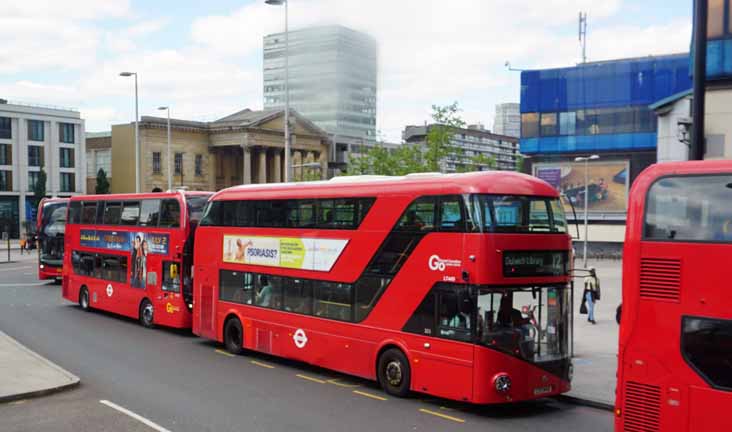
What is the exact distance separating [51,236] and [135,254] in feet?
47.6

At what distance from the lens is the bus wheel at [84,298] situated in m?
27.2

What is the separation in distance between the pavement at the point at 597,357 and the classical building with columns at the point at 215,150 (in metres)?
56.5

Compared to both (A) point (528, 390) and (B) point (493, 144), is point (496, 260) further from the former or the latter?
(B) point (493, 144)

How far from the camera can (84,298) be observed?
27.4 meters

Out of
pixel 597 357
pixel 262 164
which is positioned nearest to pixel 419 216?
pixel 597 357

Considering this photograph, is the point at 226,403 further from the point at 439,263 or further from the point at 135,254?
the point at 135,254

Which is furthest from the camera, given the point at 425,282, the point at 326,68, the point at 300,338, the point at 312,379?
the point at 326,68

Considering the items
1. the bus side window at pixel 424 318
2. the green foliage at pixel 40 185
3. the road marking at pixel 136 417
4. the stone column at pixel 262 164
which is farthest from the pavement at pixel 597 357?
the stone column at pixel 262 164

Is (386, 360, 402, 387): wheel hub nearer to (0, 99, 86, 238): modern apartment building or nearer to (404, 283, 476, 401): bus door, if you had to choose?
(404, 283, 476, 401): bus door

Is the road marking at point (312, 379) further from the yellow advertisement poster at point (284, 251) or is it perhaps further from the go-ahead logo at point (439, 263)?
the go-ahead logo at point (439, 263)

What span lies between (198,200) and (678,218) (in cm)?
1529

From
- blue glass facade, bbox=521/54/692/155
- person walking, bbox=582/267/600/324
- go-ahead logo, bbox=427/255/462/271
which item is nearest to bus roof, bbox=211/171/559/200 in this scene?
go-ahead logo, bbox=427/255/462/271

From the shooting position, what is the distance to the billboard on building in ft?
224

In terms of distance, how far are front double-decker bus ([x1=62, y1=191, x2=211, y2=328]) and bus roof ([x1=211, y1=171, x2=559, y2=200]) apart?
18.0ft
